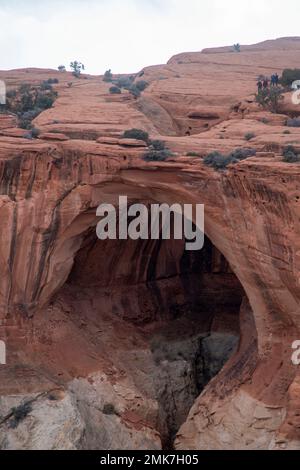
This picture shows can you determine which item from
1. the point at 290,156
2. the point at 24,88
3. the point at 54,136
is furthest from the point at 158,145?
the point at 24,88

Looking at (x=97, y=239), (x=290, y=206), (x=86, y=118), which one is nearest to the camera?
(x=290, y=206)

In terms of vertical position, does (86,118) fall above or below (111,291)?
above

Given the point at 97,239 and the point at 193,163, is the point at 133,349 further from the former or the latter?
the point at 193,163

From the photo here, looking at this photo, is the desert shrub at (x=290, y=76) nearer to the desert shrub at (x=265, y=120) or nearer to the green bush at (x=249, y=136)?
the desert shrub at (x=265, y=120)

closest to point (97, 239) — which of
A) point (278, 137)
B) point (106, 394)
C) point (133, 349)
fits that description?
point (133, 349)

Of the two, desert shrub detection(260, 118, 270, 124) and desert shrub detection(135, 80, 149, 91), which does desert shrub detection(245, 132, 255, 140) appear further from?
desert shrub detection(135, 80, 149, 91)

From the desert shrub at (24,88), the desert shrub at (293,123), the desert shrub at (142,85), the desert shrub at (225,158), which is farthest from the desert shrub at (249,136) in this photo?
the desert shrub at (24,88)
